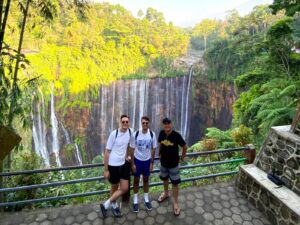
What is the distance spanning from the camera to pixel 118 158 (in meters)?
3.33

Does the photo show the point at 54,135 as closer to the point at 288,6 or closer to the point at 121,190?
the point at 121,190

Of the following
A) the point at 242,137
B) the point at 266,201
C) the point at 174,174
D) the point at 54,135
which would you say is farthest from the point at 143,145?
the point at 54,135

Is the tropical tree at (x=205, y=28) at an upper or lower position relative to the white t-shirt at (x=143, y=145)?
upper

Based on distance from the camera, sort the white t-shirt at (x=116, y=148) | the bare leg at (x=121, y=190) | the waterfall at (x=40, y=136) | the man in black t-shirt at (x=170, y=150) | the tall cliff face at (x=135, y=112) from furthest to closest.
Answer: the tall cliff face at (x=135, y=112)
the waterfall at (x=40, y=136)
the man in black t-shirt at (x=170, y=150)
the bare leg at (x=121, y=190)
the white t-shirt at (x=116, y=148)

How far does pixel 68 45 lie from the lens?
19781 millimetres

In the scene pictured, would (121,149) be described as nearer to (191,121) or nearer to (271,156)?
(271,156)

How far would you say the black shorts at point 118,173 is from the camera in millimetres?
3365

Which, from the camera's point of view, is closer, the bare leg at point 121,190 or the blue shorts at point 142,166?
the bare leg at point 121,190

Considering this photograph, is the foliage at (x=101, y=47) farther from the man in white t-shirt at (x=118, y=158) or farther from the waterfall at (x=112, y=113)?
the man in white t-shirt at (x=118, y=158)

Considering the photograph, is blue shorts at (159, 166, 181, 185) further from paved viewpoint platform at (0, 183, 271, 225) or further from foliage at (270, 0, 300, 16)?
foliage at (270, 0, 300, 16)

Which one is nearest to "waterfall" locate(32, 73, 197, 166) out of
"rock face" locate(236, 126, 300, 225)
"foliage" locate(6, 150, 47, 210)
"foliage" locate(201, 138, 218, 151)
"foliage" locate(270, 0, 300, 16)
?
"foliage" locate(201, 138, 218, 151)

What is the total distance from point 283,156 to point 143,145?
220 cm

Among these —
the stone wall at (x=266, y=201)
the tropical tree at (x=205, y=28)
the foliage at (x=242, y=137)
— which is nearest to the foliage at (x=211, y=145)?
the foliage at (x=242, y=137)

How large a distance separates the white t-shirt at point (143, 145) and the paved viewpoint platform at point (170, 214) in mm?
900
